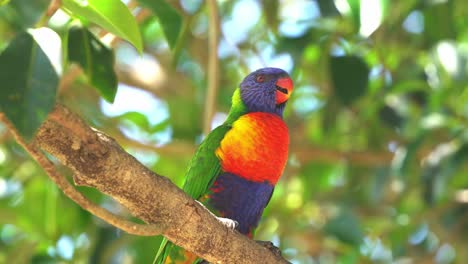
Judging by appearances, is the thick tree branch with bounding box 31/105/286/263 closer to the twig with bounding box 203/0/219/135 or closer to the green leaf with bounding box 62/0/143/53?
the green leaf with bounding box 62/0/143/53

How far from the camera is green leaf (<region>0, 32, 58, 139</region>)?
1718mm

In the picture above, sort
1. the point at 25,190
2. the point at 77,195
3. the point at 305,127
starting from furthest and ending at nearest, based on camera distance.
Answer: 1. the point at 305,127
2. the point at 25,190
3. the point at 77,195

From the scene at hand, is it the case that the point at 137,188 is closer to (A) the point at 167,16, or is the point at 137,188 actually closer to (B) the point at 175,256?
(A) the point at 167,16

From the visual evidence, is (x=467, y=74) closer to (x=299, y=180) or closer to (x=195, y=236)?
(x=299, y=180)

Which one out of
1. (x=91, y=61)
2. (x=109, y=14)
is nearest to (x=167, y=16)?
(x=91, y=61)

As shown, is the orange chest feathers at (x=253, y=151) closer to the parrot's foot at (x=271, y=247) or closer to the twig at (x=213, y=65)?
the twig at (x=213, y=65)

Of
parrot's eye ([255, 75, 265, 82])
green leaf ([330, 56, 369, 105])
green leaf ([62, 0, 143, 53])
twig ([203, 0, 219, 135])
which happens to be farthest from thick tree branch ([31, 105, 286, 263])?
green leaf ([330, 56, 369, 105])

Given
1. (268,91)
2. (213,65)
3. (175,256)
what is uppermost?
(268,91)

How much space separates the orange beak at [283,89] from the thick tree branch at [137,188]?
1221mm

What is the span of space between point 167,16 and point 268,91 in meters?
1.13

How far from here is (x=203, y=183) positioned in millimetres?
2953

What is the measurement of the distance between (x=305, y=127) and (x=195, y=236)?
2844 millimetres

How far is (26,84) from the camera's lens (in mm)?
1860

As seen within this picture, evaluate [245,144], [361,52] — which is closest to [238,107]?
[245,144]
